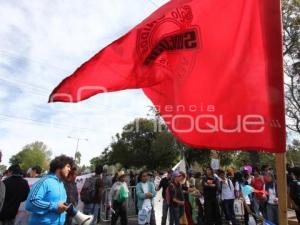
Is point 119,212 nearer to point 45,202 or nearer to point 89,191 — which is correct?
point 89,191

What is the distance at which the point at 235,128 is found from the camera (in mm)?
4289

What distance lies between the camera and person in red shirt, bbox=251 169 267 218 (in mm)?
12953

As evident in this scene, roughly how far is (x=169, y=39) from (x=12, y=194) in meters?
5.49

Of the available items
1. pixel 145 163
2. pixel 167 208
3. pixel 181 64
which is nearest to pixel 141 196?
pixel 167 208

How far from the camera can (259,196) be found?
1304 centimetres

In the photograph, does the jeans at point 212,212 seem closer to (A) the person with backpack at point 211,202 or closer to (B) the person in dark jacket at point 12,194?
(A) the person with backpack at point 211,202

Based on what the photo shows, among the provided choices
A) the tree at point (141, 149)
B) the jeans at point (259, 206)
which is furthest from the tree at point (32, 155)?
the jeans at point (259, 206)

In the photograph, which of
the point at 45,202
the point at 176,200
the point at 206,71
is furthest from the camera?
the point at 176,200

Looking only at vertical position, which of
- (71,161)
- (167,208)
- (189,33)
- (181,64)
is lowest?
(167,208)

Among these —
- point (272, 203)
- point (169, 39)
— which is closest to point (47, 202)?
point (169, 39)

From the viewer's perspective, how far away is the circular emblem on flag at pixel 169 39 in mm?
4715

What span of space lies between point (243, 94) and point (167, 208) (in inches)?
330

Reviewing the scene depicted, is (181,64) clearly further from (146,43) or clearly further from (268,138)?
(268,138)

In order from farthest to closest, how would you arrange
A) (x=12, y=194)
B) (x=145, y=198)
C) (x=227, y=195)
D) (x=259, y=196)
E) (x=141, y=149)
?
(x=141, y=149), (x=259, y=196), (x=227, y=195), (x=145, y=198), (x=12, y=194)
